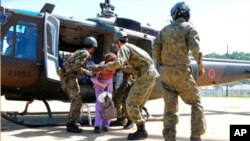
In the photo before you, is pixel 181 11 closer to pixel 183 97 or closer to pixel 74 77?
pixel 183 97

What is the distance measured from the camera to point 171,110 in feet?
15.9

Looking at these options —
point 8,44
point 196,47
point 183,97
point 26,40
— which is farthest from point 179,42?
point 8,44

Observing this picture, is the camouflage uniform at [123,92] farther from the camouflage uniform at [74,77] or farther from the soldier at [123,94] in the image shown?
the camouflage uniform at [74,77]

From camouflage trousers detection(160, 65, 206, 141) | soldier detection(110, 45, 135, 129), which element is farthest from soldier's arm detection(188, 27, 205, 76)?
soldier detection(110, 45, 135, 129)

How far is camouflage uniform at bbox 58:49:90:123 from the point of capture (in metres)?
6.28

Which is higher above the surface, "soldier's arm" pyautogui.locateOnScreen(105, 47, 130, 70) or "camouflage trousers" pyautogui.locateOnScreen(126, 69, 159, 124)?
"soldier's arm" pyautogui.locateOnScreen(105, 47, 130, 70)

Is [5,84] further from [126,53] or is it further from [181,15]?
[181,15]

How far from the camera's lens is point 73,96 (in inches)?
249

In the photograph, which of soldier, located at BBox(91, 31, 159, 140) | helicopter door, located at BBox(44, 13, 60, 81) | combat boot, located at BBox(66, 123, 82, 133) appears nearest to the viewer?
soldier, located at BBox(91, 31, 159, 140)

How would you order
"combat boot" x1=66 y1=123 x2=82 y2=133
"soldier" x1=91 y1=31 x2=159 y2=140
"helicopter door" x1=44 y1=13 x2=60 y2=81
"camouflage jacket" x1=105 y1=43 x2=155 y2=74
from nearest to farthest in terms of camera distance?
"soldier" x1=91 y1=31 x2=159 y2=140
"camouflage jacket" x1=105 y1=43 x2=155 y2=74
"combat boot" x1=66 y1=123 x2=82 y2=133
"helicopter door" x1=44 y1=13 x2=60 y2=81

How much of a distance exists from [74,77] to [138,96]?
53.4 inches

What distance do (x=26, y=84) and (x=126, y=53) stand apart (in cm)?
238

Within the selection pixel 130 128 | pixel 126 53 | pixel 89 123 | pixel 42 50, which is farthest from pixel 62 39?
pixel 126 53

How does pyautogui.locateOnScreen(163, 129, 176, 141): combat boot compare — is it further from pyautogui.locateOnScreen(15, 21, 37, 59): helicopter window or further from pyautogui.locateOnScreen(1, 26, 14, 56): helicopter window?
pyautogui.locateOnScreen(1, 26, 14, 56): helicopter window
